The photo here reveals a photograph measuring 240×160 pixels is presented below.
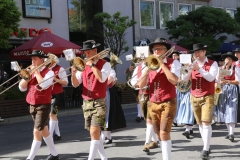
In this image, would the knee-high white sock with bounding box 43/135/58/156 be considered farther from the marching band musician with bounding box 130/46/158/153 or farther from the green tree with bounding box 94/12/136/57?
the green tree with bounding box 94/12/136/57

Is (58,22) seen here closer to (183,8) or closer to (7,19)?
(7,19)

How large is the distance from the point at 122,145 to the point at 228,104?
97.7 inches

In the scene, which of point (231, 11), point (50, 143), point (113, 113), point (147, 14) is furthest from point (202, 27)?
point (50, 143)

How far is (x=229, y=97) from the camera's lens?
902 centimetres

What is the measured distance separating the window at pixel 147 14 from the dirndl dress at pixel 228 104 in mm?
16871

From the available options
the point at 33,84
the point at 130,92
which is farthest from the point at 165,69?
the point at 130,92

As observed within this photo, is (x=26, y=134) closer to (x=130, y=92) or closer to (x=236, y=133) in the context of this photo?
(x=236, y=133)

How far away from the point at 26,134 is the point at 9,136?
17.5 inches

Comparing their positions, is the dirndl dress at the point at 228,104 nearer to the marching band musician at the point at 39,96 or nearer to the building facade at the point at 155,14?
the marching band musician at the point at 39,96

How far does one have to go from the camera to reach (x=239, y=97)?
906 cm

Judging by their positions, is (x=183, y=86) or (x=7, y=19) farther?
(x=7, y=19)

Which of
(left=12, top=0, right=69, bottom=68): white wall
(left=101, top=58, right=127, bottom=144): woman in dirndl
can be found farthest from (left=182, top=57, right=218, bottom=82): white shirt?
(left=12, top=0, right=69, bottom=68): white wall

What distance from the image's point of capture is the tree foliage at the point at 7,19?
14.5 m

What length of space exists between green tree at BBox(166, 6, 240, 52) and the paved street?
13.5 m
